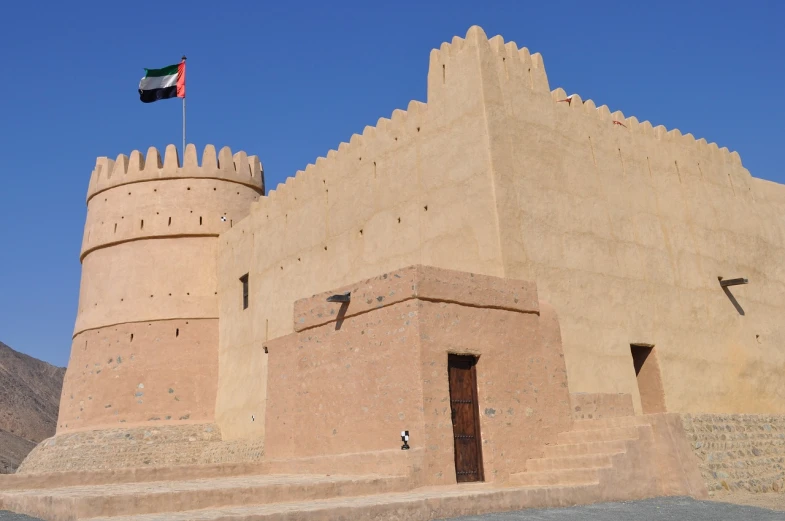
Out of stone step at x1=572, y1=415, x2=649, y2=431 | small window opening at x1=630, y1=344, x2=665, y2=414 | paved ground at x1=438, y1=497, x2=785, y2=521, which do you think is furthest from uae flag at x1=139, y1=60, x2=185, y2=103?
paved ground at x1=438, y1=497, x2=785, y2=521

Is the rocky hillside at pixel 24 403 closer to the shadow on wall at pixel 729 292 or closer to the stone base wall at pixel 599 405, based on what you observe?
the stone base wall at pixel 599 405

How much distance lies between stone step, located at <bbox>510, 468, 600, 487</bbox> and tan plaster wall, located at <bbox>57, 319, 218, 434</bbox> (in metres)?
10.4

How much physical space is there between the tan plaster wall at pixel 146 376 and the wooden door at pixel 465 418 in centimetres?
1005

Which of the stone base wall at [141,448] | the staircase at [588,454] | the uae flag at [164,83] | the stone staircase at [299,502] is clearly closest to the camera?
the stone staircase at [299,502]

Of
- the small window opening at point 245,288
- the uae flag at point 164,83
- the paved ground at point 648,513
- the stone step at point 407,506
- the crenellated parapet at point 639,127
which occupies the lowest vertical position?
the paved ground at point 648,513

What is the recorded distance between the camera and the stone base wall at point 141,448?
15875 millimetres

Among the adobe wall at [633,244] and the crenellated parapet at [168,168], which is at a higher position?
the crenellated parapet at [168,168]

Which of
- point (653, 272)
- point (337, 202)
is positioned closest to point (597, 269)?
point (653, 272)

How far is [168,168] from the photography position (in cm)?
1875

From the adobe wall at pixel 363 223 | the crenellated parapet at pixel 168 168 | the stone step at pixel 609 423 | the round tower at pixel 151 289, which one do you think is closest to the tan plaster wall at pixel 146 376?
the round tower at pixel 151 289

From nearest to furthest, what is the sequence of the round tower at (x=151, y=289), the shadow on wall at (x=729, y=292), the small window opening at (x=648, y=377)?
the small window opening at (x=648, y=377), the shadow on wall at (x=729, y=292), the round tower at (x=151, y=289)

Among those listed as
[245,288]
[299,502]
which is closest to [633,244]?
[299,502]

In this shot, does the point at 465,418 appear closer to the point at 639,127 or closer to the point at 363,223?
the point at 363,223

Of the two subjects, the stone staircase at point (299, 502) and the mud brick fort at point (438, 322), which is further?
the mud brick fort at point (438, 322)
